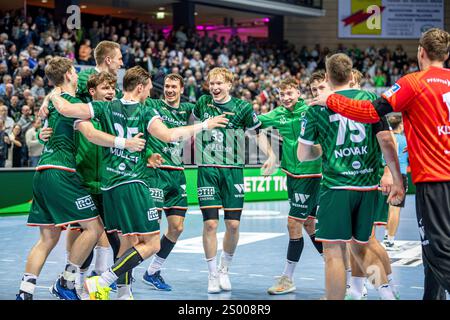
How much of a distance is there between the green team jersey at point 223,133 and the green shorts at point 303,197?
0.67m

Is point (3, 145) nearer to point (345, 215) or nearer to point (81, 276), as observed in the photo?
point (81, 276)

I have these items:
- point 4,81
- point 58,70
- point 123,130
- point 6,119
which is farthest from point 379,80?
point 123,130

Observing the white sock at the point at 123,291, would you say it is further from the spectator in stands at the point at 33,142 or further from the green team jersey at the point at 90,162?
the spectator in stands at the point at 33,142

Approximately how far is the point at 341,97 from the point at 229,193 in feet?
9.05

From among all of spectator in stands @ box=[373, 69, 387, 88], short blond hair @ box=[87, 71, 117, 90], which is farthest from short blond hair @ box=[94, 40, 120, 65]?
spectator in stands @ box=[373, 69, 387, 88]

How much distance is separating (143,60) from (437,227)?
1777 centimetres

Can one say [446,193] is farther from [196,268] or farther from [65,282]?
[196,268]

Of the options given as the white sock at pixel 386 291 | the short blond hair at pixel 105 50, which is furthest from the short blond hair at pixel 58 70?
the white sock at pixel 386 291

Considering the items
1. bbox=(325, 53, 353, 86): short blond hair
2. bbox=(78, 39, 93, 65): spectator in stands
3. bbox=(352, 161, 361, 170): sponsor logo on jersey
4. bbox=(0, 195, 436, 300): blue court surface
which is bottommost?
bbox=(0, 195, 436, 300): blue court surface

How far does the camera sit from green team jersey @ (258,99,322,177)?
7750 mm

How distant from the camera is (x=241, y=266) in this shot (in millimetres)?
9094

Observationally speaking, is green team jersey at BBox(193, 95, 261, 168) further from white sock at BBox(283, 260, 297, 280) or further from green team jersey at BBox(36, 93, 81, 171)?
green team jersey at BBox(36, 93, 81, 171)

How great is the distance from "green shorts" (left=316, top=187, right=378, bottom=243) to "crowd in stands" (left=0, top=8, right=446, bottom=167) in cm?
1095

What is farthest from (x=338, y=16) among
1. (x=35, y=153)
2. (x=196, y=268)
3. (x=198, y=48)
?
(x=196, y=268)
